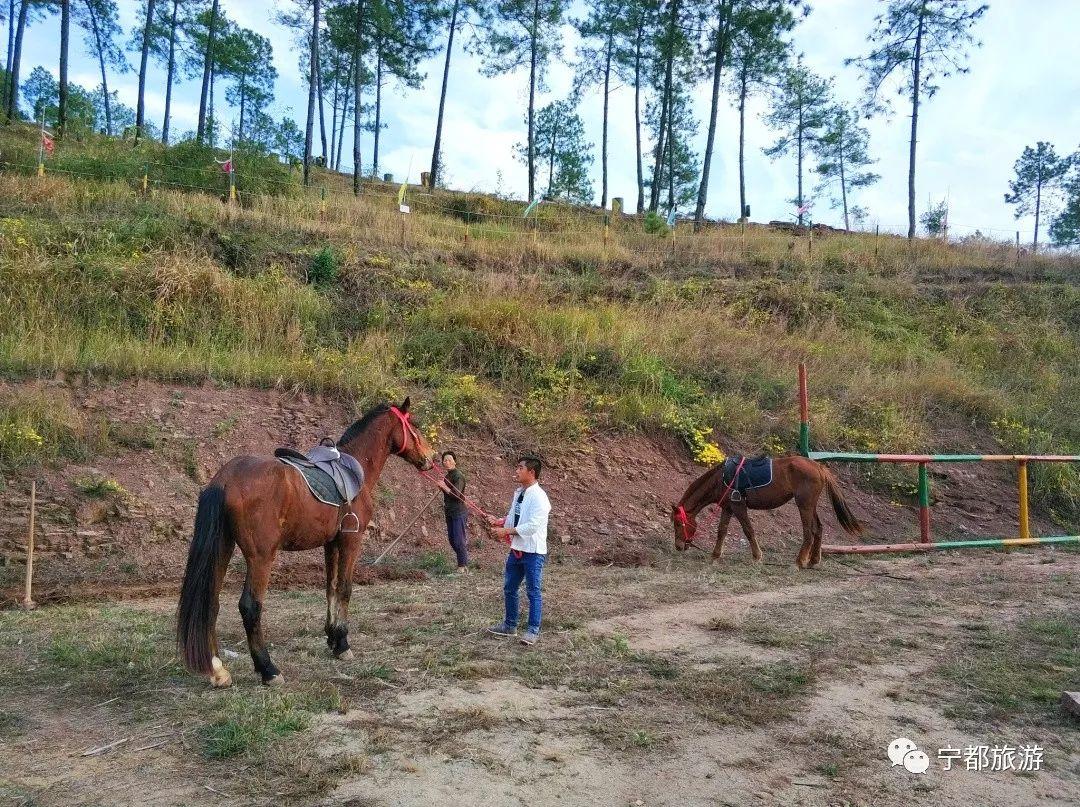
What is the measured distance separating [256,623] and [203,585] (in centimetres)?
44

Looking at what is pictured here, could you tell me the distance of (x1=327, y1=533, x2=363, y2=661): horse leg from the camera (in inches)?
240

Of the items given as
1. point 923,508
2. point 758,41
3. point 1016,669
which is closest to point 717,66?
point 758,41

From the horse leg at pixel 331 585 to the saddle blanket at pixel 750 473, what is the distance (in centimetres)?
640

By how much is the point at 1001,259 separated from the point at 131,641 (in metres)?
29.0

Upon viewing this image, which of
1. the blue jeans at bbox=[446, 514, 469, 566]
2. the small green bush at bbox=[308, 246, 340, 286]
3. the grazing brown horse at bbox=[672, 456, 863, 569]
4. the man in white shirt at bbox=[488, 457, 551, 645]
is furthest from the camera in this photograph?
the small green bush at bbox=[308, 246, 340, 286]

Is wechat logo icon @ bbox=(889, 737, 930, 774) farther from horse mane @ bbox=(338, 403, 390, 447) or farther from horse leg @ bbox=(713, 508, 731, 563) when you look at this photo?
horse leg @ bbox=(713, 508, 731, 563)

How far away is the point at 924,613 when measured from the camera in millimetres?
7879

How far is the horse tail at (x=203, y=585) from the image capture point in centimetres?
518

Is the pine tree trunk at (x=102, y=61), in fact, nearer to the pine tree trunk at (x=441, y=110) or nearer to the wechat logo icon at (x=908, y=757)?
the pine tree trunk at (x=441, y=110)

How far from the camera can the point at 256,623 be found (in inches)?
212

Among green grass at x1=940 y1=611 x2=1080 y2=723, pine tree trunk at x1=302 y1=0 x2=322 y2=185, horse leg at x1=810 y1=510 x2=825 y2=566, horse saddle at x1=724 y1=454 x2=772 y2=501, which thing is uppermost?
pine tree trunk at x1=302 y1=0 x2=322 y2=185

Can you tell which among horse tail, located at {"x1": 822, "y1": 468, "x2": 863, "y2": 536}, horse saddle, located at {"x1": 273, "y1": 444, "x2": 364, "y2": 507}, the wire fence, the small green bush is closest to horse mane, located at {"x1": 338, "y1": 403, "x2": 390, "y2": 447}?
horse saddle, located at {"x1": 273, "y1": 444, "x2": 364, "y2": 507}

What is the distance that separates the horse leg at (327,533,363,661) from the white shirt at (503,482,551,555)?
137 cm

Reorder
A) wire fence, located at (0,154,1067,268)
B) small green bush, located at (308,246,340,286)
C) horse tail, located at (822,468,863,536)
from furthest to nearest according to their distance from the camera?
wire fence, located at (0,154,1067,268) < small green bush, located at (308,246,340,286) < horse tail, located at (822,468,863,536)
